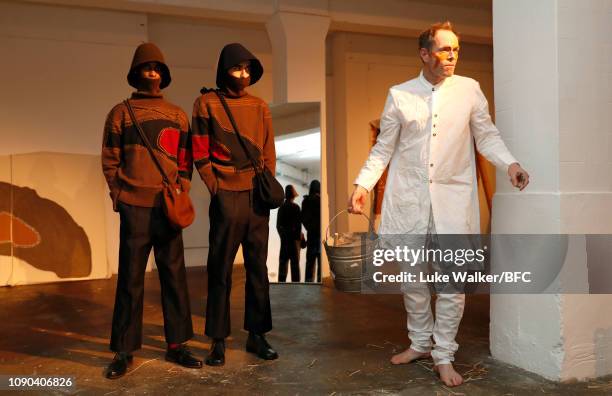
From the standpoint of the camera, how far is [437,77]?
9.10 ft

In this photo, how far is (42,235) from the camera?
6281 mm

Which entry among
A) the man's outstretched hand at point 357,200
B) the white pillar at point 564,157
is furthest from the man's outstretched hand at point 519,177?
the man's outstretched hand at point 357,200

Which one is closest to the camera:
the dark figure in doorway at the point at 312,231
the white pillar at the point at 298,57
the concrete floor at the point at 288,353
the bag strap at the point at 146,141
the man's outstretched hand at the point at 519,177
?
the man's outstretched hand at the point at 519,177

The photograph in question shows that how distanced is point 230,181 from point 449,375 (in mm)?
1441

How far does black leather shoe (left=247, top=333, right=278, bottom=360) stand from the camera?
10.3 ft

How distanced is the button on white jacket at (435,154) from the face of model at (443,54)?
0.28ft

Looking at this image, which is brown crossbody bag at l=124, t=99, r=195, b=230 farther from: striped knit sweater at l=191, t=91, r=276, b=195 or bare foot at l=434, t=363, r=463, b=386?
bare foot at l=434, t=363, r=463, b=386

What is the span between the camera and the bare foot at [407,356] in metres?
2.97

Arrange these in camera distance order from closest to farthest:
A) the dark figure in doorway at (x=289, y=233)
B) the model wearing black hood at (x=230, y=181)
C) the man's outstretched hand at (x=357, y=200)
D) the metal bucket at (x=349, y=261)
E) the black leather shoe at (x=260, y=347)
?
the man's outstretched hand at (x=357, y=200)
the model wearing black hood at (x=230, y=181)
the black leather shoe at (x=260, y=347)
the metal bucket at (x=349, y=261)
the dark figure in doorway at (x=289, y=233)

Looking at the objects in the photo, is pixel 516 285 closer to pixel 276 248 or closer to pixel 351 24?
pixel 276 248

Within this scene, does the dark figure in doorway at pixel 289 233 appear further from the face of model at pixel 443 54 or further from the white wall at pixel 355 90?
the face of model at pixel 443 54

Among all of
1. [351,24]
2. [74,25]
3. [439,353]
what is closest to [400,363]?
[439,353]

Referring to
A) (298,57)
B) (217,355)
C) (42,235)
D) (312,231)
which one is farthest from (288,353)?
(42,235)

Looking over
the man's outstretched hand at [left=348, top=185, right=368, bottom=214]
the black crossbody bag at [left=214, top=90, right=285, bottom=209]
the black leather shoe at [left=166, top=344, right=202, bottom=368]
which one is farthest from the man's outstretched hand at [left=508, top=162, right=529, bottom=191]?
the black leather shoe at [left=166, top=344, right=202, bottom=368]
